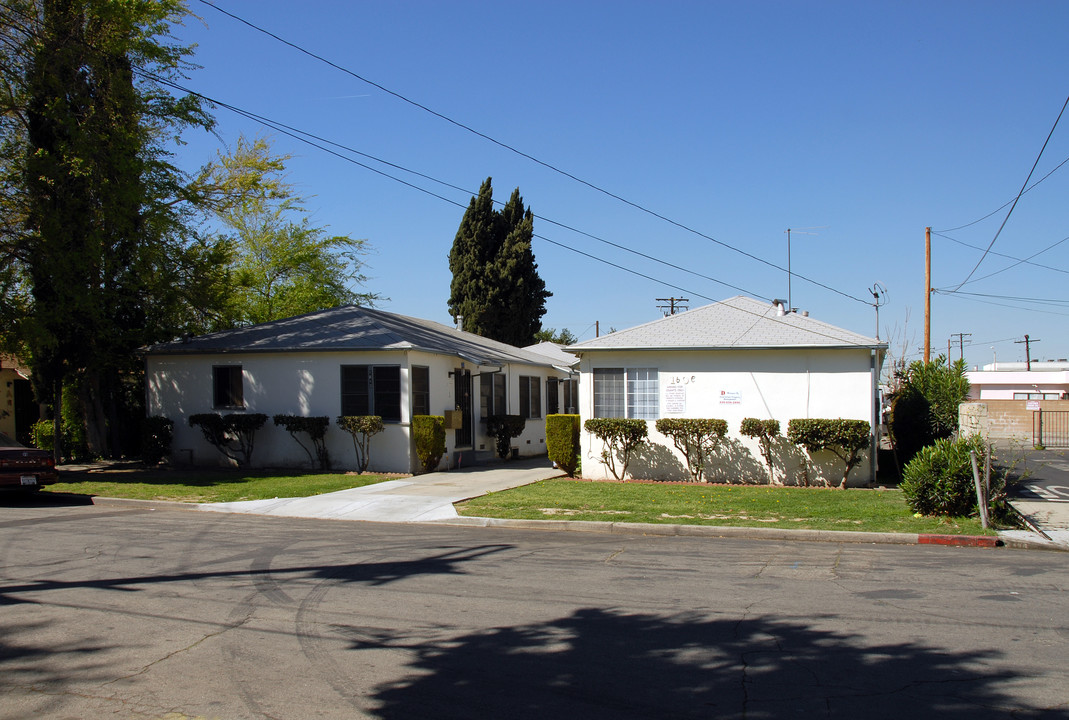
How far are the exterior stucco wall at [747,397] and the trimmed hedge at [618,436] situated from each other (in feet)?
0.61

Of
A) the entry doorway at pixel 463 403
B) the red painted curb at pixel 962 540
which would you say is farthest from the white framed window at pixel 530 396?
the red painted curb at pixel 962 540

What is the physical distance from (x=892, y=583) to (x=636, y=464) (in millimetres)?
10245

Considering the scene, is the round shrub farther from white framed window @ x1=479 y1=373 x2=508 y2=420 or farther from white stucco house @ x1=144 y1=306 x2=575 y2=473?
white framed window @ x1=479 y1=373 x2=508 y2=420

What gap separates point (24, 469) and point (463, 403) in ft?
35.4

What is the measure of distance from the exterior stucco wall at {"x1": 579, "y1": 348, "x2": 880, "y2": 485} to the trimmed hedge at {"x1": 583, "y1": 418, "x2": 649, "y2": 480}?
0.61 feet

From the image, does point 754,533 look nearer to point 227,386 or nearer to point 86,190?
point 227,386

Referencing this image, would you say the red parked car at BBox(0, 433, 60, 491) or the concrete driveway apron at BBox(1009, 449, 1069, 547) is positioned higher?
the red parked car at BBox(0, 433, 60, 491)

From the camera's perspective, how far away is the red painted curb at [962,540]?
10.9 m

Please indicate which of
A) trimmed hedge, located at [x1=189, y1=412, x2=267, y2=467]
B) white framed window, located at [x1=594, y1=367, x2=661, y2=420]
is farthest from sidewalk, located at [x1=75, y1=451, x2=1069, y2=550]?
trimmed hedge, located at [x1=189, y1=412, x2=267, y2=467]

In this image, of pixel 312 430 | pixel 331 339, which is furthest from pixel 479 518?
pixel 331 339

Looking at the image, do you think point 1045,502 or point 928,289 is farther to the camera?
point 928,289

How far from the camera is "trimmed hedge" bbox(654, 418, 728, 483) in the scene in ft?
57.7

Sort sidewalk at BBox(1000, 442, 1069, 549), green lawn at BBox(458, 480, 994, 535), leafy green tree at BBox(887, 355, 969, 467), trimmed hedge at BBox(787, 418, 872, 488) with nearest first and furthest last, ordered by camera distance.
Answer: sidewalk at BBox(1000, 442, 1069, 549) < green lawn at BBox(458, 480, 994, 535) < trimmed hedge at BBox(787, 418, 872, 488) < leafy green tree at BBox(887, 355, 969, 467)

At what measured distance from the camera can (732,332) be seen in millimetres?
18500
